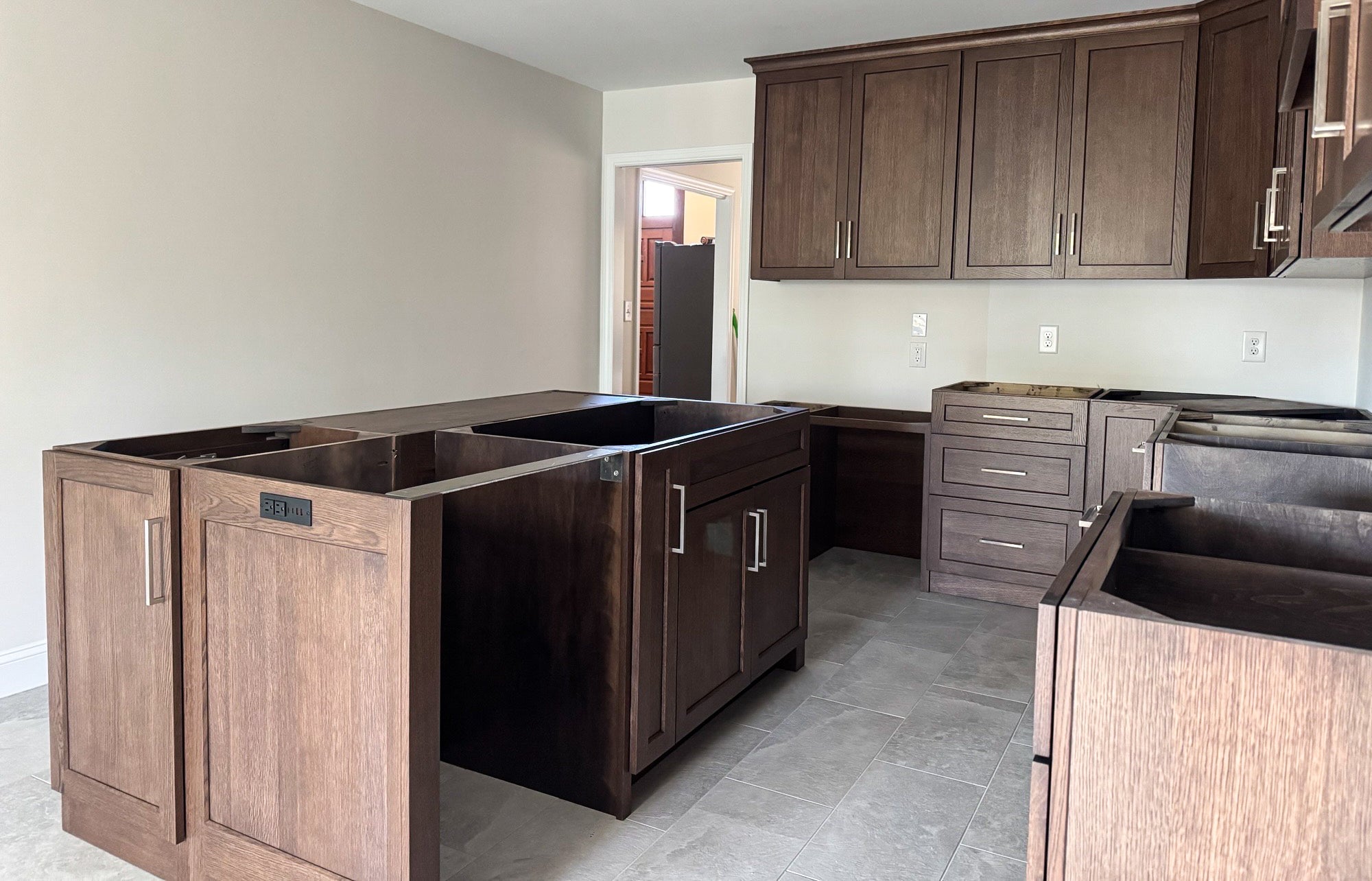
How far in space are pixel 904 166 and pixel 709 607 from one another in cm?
254

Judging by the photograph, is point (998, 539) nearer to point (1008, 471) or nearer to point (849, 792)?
point (1008, 471)

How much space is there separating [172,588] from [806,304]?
143 inches

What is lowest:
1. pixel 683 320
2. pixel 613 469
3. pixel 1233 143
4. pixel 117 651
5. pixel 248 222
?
pixel 117 651

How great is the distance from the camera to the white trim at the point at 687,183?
5598 millimetres

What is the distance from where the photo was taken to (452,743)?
2.49m

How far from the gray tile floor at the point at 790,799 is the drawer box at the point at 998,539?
0.66m

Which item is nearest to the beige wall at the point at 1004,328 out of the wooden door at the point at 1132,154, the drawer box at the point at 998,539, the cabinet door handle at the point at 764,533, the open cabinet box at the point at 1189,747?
the wooden door at the point at 1132,154

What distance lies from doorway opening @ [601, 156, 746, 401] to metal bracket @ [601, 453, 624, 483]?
2977 millimetres

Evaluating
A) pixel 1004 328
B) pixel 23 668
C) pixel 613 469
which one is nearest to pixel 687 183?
pixel 1004 328

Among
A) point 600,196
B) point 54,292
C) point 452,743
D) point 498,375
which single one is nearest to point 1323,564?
point 452,743

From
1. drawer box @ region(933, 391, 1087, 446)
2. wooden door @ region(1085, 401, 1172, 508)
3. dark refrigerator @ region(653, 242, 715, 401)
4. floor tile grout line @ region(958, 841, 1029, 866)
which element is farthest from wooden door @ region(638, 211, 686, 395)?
floor tile grout line @ region(958, 841, 1029, 866)

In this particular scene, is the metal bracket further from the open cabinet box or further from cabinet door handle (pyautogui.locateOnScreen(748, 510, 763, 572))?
the open cabinet box

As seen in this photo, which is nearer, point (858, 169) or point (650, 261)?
point (858, 169)

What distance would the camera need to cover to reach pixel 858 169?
439 centimetres
